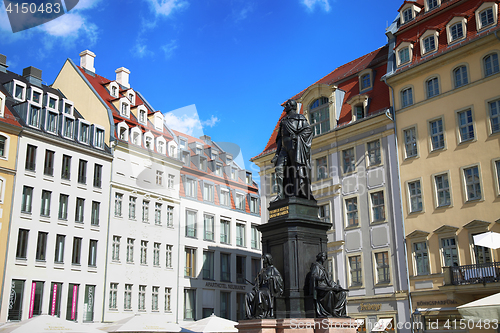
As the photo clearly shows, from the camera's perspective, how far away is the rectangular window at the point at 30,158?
32969mm

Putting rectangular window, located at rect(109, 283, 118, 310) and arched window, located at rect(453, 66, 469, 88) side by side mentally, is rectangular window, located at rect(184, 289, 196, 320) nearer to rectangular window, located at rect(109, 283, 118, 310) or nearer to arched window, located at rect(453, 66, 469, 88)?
rectangular window, located at rect(109, 283, 118, 310)

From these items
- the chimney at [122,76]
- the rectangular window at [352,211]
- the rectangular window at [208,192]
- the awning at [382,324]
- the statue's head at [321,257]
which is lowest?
the awning at [382,324]

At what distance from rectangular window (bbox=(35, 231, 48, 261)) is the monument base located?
937 inches

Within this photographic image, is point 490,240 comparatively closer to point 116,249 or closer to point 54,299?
point 116,249

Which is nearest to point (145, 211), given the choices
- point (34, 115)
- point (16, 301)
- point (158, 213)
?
point (158, 213)

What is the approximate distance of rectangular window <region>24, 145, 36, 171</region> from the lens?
33.0 m

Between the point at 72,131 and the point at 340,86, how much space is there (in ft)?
61.3

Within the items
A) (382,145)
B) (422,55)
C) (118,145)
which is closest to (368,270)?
(382,145)

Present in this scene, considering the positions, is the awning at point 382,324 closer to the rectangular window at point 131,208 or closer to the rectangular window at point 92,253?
the rectangular window at point 92,253

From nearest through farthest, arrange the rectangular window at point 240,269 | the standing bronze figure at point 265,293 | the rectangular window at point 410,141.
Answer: the standing bronze figure at point 265,293 → the rectangular window at point 410,141 → the rectangular window at point 240,269

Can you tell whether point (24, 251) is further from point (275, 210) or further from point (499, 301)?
point (499, 301)

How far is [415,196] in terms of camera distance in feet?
96.0

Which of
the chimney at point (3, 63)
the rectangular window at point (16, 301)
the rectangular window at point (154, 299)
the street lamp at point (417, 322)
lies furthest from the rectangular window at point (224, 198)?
the street lamp at point (417, 322)

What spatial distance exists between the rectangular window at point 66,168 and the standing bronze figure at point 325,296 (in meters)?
26.0
